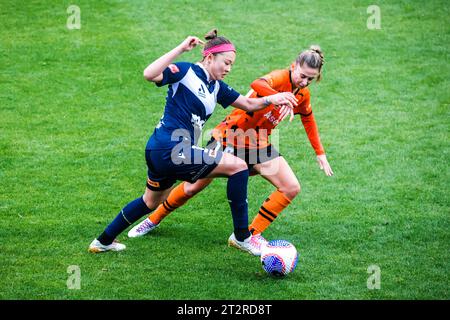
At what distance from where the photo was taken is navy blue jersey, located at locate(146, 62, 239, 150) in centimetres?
703

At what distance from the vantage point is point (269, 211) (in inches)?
311

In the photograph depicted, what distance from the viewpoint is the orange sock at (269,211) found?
7898 mm

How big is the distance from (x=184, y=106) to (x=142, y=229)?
170cm

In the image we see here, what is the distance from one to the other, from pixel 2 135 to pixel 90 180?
2057 millimetres

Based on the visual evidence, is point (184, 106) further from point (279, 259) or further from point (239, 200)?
point (279, 259)

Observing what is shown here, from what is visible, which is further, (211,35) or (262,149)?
(262,149)

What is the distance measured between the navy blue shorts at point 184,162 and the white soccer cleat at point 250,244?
0.92m

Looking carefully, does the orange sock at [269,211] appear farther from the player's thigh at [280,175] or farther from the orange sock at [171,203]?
the orange sock at [171,203]

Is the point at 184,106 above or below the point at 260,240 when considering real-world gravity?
above

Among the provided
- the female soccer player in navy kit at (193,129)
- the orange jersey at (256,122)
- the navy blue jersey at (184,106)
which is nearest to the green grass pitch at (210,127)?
the female soccer player in navy kit at (193,129)

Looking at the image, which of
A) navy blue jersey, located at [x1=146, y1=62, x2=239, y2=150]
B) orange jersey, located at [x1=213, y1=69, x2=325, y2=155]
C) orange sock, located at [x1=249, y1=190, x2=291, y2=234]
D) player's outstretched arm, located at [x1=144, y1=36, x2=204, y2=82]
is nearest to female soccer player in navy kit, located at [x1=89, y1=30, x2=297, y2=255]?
navy blue jersey, located at [x1=146, y1=62, x2=239, y2=150]

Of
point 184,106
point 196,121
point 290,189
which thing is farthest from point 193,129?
point 290,189

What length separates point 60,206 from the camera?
8719 mm

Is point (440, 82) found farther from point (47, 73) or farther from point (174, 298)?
point (174, 298)
